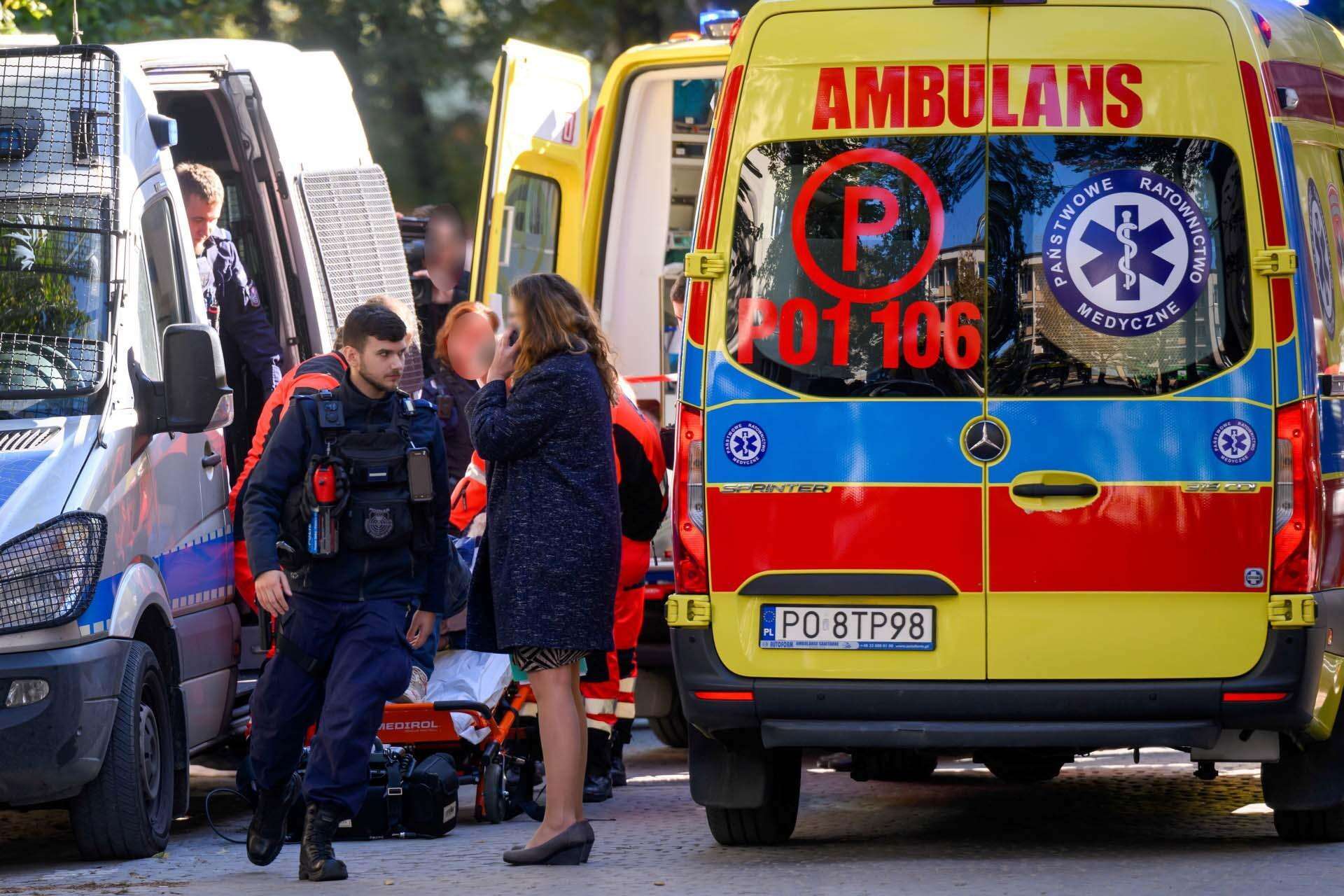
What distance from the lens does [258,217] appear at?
9.04m

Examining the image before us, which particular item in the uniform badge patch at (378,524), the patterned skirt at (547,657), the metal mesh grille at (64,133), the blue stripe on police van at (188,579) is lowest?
the patterned skirt at (547,657)

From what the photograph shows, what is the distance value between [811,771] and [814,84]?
3.74 metres

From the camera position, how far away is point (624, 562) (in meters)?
7.73

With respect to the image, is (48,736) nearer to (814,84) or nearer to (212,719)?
(212,719)

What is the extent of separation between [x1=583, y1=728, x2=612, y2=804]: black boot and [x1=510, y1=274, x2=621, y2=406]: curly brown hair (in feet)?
5.25

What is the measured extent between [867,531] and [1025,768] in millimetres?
2116

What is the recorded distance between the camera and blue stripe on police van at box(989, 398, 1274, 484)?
616 cm

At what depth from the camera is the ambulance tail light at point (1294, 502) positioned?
20.1 ft

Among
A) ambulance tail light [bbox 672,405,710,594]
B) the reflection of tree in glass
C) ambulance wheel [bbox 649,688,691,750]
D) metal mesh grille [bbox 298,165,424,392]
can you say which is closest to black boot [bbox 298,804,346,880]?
ambulance tail light [bbox 672,405,710,594]

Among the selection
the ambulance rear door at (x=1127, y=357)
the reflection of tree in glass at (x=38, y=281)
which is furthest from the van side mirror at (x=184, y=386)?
the ambulance rear door at (x=1127, y=357)

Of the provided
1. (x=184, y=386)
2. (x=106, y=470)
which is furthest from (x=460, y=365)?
(x=106, y=470)

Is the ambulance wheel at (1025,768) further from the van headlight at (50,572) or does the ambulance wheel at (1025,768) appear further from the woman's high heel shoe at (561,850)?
the van headlight at (50,572)

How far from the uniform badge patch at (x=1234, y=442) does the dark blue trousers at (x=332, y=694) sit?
236cm

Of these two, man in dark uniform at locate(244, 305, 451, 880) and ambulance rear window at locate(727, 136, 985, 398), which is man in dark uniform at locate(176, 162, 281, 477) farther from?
ambulance rear window at locate(727, 136, 985, 398)
